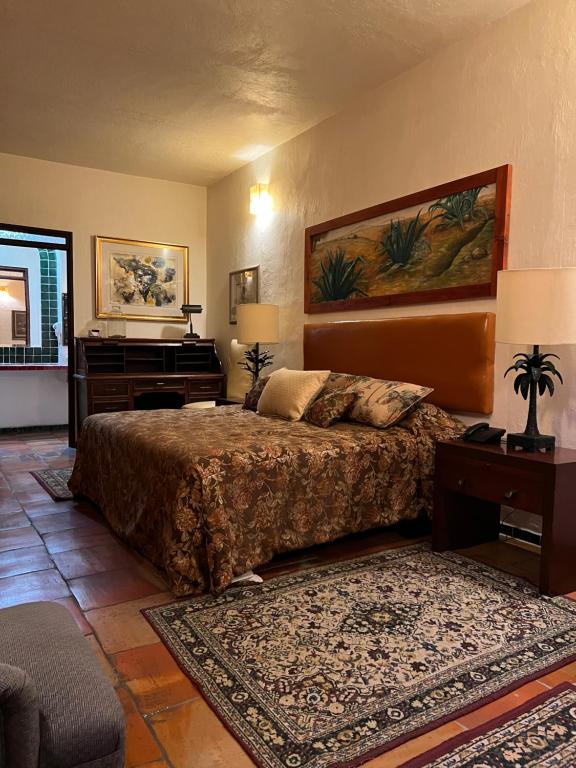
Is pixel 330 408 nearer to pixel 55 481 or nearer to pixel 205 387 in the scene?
pixel 55 481

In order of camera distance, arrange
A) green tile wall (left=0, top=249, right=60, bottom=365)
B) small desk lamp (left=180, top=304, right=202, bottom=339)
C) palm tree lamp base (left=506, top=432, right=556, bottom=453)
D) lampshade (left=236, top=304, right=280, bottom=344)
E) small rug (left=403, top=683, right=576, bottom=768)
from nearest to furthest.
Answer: small rug (left=403, top=683, right=576, bottom=768), palm tree lamp base (left=506, top=432, right=556, bottom=453), lampshade (left=236, top=304, right=280, bottom=344), small desk lamp (left=180, top=304, right=202, bottom=339), green tile wall (left=0, top=249, right=60, bottom=365)

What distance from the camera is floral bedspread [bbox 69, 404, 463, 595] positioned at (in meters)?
2.24

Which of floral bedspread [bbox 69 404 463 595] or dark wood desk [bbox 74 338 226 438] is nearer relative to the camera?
floral bedspread [bbox 69 404 463 595]

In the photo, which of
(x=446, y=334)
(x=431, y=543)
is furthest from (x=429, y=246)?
(x=431, y=543)

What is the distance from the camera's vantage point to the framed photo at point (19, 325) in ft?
22.7

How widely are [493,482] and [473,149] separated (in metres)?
1.91

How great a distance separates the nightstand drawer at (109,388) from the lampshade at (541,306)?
12.1 feet

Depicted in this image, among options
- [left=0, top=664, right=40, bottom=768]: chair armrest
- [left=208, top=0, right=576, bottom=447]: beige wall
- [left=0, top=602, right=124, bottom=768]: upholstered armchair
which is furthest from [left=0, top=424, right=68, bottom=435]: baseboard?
[left=0, top=664, right=40, bottom=768]: chair armrest

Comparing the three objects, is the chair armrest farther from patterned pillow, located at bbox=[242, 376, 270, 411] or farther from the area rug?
patterned pillow, located at bbox=[242, 376, 270, 411]

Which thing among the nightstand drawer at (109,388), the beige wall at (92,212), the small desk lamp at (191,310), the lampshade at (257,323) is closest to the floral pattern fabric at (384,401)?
the lampshade at (257,323)

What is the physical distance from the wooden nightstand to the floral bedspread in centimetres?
22

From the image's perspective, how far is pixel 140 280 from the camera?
18.9ft

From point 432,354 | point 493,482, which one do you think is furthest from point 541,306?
point 432,354

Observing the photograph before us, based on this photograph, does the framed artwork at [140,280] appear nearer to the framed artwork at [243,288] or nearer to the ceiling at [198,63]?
the framed artwork at [243,288]
